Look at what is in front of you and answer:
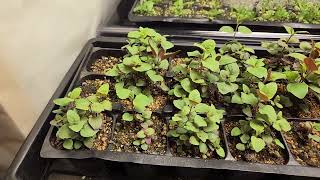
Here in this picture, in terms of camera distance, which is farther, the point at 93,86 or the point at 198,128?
the point at 93,86

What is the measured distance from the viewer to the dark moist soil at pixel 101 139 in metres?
0.67

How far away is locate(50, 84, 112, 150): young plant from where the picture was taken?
2.10 feet

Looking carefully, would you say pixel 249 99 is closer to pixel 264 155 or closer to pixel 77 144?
pixel 264 155

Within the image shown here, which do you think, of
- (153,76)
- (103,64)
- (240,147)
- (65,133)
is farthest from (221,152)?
(103,64)

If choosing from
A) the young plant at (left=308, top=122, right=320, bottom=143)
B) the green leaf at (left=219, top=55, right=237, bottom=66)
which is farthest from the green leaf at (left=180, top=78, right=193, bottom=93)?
the young plant at (left=308, top=122, right=320, bottom=143)

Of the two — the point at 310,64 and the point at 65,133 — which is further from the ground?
the point at 310,64

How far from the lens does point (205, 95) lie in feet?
2.48

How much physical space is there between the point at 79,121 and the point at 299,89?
0.53 metres

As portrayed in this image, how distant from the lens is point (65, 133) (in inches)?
25.3

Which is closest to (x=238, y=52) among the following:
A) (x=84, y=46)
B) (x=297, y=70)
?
(x=297, y=70)

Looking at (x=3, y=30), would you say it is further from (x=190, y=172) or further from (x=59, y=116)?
(x=190, y=172)

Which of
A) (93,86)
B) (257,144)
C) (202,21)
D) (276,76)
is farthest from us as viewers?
(202,21)

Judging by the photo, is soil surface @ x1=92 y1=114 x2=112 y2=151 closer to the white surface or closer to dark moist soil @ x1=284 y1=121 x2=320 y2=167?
the white surface

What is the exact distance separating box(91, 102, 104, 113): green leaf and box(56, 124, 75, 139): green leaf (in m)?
0.07
